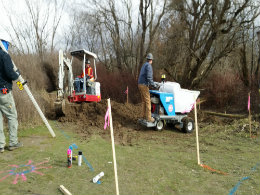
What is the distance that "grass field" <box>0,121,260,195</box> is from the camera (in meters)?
3.00

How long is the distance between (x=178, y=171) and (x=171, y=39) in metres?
10.2

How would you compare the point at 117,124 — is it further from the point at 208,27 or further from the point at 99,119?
the point at 208,27

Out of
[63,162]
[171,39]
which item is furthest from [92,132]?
[171,39]

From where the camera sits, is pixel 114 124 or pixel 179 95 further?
pixel 114 124

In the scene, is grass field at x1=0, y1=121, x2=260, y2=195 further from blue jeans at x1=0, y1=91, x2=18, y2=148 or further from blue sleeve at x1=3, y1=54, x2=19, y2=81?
blue sleeve at x1=3, y1=54, x2=19, y2=81

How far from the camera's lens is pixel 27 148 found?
4.57 meters

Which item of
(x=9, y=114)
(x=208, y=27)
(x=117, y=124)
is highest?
(x=208, y=27)

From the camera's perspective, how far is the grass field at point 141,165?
3.00m

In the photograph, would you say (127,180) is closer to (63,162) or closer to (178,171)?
(178,171)

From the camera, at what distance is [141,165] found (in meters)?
3.84

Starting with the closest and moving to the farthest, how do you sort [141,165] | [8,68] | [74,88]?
[141,165] → [8,68] → [74,88]

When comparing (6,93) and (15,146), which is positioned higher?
(6,93)

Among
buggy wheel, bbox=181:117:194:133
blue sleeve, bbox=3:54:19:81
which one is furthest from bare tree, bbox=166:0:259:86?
blue sleeve, bbox=3:54:19:81

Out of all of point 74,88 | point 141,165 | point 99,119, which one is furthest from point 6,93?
point 74,88
